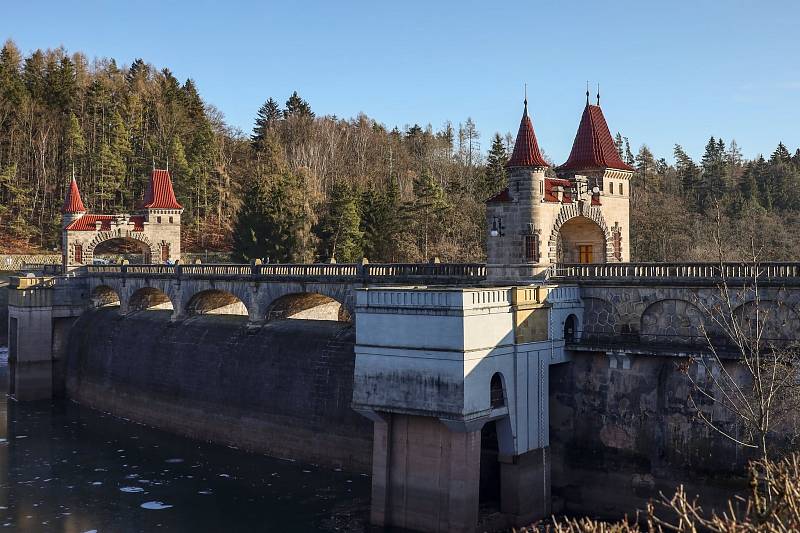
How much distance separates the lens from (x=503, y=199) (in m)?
30.0

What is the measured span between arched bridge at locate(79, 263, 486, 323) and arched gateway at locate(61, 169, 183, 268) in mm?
1727

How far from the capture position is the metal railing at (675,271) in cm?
2386

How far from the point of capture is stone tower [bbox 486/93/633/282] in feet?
96.2

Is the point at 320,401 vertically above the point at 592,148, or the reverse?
the point at 592,148

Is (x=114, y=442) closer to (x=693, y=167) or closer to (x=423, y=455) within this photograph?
(x=423, y=455)

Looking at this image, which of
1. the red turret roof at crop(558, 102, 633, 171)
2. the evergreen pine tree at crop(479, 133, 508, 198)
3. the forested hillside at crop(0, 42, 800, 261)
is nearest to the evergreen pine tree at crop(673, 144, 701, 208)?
the forested hillside at crop(0, 42, 800, 261)

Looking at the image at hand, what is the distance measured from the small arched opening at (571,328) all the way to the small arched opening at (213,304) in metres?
20.2

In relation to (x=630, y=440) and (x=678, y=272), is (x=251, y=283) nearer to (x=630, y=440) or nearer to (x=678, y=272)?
(x=630, y=440)

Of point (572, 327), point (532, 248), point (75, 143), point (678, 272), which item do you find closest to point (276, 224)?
point (75, 143)

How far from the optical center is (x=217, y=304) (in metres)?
45.9

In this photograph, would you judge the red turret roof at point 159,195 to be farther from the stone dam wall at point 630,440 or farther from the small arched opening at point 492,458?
the stone dam wall at point 630,440

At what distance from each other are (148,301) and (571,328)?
100ft

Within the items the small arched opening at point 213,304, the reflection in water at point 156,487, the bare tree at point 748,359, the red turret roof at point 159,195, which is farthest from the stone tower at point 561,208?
the red turret roof at point 159,195

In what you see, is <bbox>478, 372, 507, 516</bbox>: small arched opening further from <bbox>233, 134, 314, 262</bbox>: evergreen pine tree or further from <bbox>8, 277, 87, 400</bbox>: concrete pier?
<bbox>233, 134, 314, 262</bbox>: evergreen pine tree
